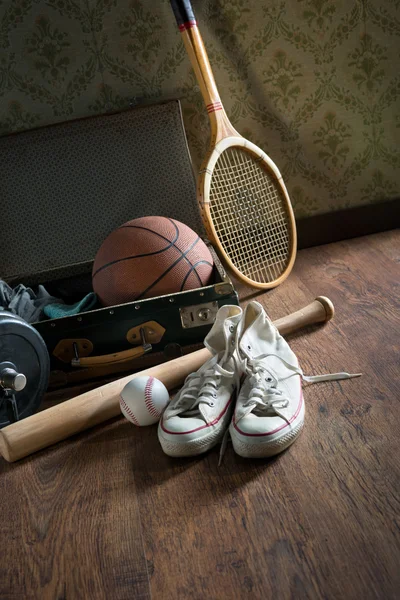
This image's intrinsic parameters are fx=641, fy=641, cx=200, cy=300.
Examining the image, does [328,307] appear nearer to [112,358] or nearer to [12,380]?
[112,358]

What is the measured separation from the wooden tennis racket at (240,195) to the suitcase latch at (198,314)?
0.35m

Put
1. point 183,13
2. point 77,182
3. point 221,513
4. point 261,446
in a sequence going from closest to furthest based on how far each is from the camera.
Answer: point 221,513 < point 261,446 < point 183,13 < point 77,182

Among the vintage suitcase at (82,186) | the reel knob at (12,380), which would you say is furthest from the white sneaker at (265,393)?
the vintage suitcase at (82,186)

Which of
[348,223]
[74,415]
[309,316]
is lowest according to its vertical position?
[348,223]

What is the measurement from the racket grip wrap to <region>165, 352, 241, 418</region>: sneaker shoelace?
1.35m

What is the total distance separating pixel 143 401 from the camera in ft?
5.54

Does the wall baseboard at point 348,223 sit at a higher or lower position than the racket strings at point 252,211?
lower

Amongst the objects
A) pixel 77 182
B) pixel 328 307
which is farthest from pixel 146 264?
pixel 77 182

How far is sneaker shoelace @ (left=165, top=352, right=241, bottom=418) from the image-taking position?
1.62m

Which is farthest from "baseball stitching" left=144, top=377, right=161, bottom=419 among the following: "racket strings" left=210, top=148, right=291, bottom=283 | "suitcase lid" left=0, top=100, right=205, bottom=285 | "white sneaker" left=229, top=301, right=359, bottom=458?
"suitcase lid" left=0, top=100, right=205, bottom=285

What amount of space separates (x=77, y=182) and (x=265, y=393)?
4.54ft

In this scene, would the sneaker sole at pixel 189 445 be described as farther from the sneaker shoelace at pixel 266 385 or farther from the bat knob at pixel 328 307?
the bat knob at pixel 328 307

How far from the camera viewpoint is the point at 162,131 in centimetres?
260

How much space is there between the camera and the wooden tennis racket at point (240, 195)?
2.37 metres
